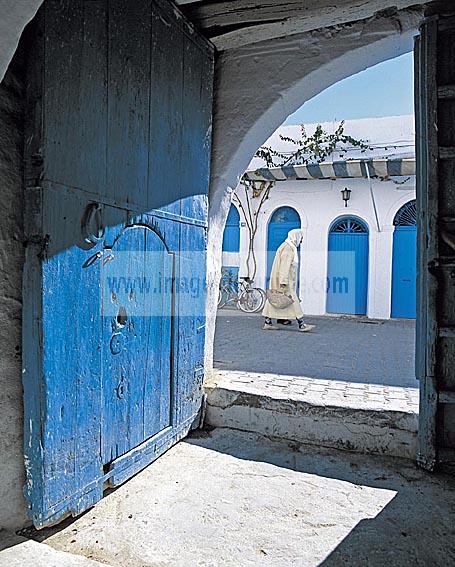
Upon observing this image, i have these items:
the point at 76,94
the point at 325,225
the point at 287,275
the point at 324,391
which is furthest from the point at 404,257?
the point at 76,94

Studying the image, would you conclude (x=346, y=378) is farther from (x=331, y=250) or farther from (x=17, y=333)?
(x=331, y=250)

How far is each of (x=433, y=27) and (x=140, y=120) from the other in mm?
1687

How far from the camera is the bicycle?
11195mm

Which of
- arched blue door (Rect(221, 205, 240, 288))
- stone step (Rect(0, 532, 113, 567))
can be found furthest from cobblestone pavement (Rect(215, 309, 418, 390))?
arched blue door (Rect(221, 205, 240, 288))

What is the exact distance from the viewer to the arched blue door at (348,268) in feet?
34.5

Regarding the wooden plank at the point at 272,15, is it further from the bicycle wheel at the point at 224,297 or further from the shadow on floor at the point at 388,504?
the bicycle wheel at the point at 224,297

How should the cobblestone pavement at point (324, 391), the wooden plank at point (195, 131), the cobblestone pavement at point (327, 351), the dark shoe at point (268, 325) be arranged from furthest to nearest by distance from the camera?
the dark shoe at point (268, 325) → the cobblestone pavement at point (327, 351) → the cobblestone pavement at point (324, 391) → the wooden plank at point (195, 131)

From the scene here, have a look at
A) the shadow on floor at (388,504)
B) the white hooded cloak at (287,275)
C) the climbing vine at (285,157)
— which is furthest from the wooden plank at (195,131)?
the climbing vine at (285,157)

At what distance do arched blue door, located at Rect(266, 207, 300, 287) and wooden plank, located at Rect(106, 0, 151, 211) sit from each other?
8903mm

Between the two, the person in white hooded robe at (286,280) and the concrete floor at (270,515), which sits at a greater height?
the person in white hooded robe at (286,280)

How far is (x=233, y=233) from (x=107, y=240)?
31.6 feet

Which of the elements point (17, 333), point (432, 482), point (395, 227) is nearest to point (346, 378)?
point (432, 482)

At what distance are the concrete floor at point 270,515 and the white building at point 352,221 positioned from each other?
314 inches

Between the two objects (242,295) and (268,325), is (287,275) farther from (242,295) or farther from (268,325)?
(242,295)
